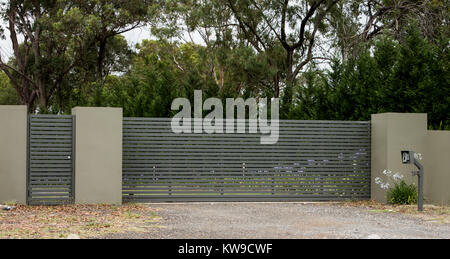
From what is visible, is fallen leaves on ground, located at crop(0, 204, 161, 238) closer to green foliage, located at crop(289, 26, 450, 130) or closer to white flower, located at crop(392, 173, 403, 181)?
white flower, located at crop(392, 173, 403, 181)

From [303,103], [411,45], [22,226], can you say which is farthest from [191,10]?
[22,226]

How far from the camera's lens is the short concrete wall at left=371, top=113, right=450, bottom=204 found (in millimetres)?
11305

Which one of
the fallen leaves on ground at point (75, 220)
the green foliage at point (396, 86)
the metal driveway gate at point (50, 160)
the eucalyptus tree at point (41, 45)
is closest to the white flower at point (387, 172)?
the green foliage at point (396, 86)

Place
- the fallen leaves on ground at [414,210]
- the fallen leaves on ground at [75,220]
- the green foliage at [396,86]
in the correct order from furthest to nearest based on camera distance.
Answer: the green foliage at [396,86], the fallen leaves on ground at [414,210], the fallen leaves on ground at [75,220]

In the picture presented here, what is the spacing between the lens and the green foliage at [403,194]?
36.1ft

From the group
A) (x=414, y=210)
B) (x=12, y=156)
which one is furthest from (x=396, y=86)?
(x=12, y=156)

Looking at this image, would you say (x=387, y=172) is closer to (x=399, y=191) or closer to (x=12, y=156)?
(x=399, y=191)

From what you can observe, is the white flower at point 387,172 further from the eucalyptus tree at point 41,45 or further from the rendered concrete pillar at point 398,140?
the eucalyptus tree at point 41,45

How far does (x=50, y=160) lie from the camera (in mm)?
10570

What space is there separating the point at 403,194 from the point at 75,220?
20.8ft

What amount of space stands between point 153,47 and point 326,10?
14.9 metres

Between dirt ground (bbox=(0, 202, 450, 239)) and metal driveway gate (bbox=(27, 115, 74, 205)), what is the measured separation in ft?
1.37

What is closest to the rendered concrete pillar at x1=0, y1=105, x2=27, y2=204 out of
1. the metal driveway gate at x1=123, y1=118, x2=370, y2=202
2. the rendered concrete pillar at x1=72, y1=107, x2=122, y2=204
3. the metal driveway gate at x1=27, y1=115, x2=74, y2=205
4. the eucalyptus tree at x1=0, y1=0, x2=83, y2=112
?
the metal driveway gate at x1=27, y1=115, x2=74, y2=205

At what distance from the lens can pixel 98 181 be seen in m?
10.6
